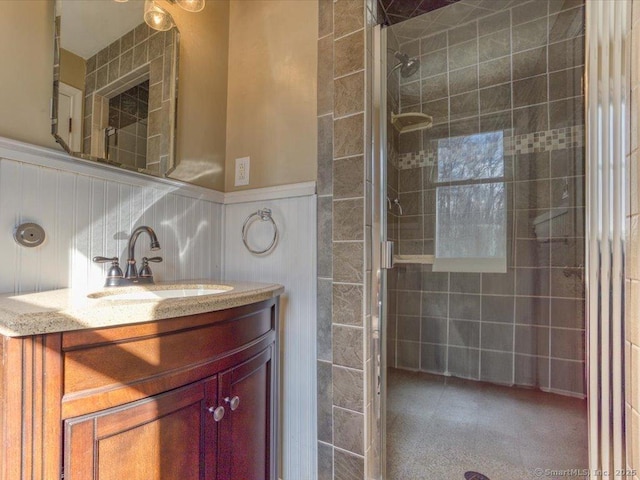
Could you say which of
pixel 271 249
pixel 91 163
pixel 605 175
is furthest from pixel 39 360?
pixel 605 175

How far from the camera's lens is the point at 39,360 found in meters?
0.53

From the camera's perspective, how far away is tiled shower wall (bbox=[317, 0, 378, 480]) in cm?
112

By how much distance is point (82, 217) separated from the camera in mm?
1002

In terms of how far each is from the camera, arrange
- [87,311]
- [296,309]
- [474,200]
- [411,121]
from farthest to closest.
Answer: [474,200], [411,121], [296,309], [87,311]

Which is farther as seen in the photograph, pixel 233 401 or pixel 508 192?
pixel 508 192

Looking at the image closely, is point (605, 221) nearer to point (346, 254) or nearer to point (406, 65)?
point (346, 254)

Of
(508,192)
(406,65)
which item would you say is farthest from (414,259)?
(406,65)

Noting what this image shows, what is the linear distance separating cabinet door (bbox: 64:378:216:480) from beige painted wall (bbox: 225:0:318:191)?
899 millimetres

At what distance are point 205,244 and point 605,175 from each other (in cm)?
147

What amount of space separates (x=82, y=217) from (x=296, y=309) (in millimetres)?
830

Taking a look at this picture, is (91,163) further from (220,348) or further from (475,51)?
(475,51)

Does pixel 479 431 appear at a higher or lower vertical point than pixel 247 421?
lower

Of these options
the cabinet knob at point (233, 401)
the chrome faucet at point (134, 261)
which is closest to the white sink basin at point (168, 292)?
the chrome faucet at point (134, 261)

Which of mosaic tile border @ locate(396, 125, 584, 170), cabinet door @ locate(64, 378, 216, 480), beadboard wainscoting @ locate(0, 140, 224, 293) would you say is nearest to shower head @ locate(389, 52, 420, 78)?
mosaic tile border @ locate(396, 125, 584, 170)
